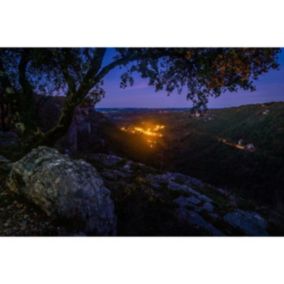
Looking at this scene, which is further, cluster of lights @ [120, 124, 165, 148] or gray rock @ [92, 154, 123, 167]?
gray rock @ [92, 154, 123, 167]

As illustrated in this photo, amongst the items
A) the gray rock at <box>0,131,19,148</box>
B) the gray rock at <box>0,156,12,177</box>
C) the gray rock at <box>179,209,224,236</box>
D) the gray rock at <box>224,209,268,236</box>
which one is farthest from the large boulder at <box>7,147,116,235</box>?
the gray rock at <box>224,209,268,236</box>

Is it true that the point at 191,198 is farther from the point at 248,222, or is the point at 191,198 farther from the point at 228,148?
the point at 228,148

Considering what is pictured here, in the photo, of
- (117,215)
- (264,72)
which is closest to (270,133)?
(264,72)

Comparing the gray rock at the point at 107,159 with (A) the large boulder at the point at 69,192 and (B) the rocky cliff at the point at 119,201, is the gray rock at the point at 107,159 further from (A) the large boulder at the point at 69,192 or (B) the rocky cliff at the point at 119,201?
(A) the large boulder at the point at 69,192

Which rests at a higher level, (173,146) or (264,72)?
(264,72)

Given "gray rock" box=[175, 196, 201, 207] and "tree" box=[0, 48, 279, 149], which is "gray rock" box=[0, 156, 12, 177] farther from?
"gray rock" box=[175, 196, 201, 207]
